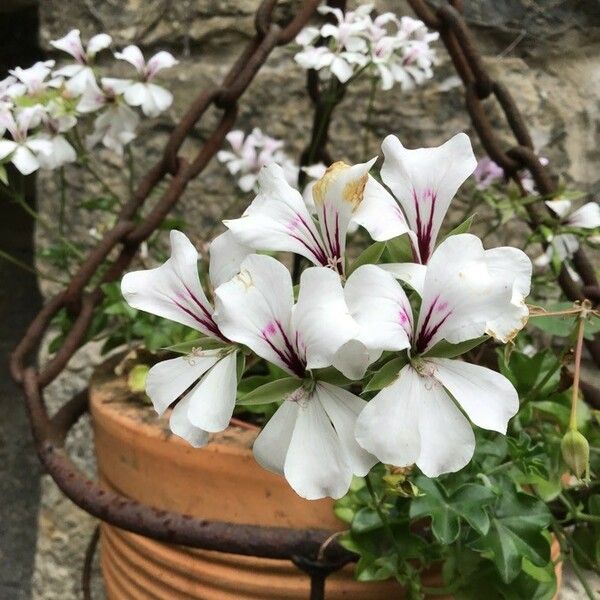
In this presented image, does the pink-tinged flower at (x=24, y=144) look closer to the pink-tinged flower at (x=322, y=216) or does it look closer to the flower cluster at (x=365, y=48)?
the flower cluster at (x=365, y=48)

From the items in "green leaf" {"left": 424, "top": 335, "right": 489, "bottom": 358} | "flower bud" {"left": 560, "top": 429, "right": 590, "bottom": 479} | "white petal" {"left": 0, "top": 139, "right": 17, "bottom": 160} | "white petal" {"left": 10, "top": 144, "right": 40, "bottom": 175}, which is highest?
"green leaf" {"left": 424, "top": 335, "right": 489, "bottom": 358}

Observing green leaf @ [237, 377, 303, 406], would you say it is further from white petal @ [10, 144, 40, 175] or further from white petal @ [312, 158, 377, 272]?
white petal @ [10, 144, 40, 175]

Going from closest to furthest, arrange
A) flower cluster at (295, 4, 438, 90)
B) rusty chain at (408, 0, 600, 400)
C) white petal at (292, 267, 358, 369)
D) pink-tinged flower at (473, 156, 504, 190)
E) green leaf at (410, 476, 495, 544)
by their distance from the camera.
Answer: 1. white petal at (292, 267, 358, 369)
2. green leaf at (410, 476, 495, 544)
3. rusty chain at (408, 0, 600, 400)
4. flower cluster at (295, 4, 438, 90)
5. pink-tinged flower at (473, 156, 504, 190)

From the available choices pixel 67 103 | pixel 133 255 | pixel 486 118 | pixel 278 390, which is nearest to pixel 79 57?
pixel 67 103

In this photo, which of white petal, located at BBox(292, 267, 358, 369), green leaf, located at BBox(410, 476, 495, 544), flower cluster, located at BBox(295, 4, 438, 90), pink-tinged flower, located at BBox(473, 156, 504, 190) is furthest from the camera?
pink-tinged flower, located at BBox(473, 156, 504, 190)

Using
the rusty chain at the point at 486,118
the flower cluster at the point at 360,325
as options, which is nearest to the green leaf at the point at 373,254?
the flower cluster at the point at 360,325

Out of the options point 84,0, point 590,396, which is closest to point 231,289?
point 590,396

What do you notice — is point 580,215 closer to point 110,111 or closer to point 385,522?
point 385,522

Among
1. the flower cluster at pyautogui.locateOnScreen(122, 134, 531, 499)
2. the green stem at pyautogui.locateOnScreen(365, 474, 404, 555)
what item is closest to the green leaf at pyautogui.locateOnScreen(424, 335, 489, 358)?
the flower cluster at pyautogui.locateOnScreen(122, 134, 531, 499)
